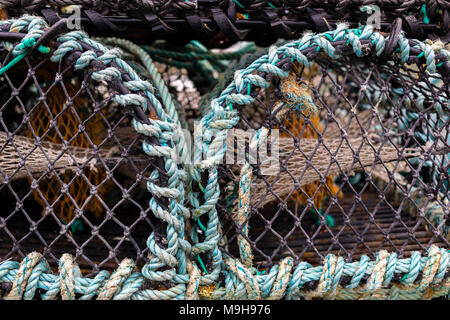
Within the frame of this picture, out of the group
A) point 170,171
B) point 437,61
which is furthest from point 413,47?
point 170,171

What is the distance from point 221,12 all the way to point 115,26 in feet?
0.74

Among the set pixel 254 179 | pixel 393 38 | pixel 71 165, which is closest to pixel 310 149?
pixel 254 179

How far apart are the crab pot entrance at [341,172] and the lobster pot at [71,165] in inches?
9.6

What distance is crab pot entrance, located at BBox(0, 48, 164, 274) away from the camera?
75 cm

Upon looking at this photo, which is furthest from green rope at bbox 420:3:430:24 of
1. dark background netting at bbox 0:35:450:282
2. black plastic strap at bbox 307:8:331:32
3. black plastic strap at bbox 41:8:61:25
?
black plastic strap at bbox 41:8:61:25

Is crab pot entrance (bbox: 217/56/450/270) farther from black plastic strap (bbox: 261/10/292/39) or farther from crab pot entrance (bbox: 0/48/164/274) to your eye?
crab pot entrance (bbox: 0/48/164/274)

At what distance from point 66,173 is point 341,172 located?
765 mm

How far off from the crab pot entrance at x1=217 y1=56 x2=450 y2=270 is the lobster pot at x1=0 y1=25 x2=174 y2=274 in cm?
24

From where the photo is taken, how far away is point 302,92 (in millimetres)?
770

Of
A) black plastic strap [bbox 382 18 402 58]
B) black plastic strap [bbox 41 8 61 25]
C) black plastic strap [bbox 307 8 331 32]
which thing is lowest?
black plastic strap [bbox 382 18 402 58]

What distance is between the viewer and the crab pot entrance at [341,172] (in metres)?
0.79

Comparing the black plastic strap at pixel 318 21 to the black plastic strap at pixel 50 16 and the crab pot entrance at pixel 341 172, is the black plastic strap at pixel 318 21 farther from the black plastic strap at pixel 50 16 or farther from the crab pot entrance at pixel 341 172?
the black plastic strap at pixel 50 16

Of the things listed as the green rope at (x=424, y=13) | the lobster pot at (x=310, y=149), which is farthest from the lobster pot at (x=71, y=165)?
the green rope at (x=424, y=13)
